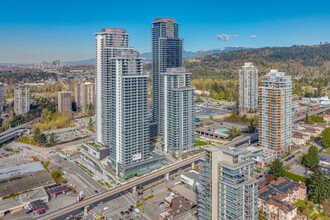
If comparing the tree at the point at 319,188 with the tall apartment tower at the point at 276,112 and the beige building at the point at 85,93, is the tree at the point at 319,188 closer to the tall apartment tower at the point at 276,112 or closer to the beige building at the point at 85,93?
the tall apartment tower at the point at 276,112

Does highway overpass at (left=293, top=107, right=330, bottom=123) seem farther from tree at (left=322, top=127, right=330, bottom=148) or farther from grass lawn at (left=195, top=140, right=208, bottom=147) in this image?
grass lawn at (left=195, top=140, right=208, bottom=147)

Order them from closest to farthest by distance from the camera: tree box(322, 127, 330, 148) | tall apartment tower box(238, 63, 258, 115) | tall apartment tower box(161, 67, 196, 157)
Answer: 1. tall apartment tower box(161, 67, 196, 157)
2. tree box(322, 127, 330, 148)
3. tall apartment tower box(238, 63, 258, 115)

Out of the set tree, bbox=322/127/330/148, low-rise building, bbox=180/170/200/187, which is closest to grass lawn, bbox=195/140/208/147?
low-rise building, bbox=180/170/200/187

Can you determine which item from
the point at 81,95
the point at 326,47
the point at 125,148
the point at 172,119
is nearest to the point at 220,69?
the point at 326,47

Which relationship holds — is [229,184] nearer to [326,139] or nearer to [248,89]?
[326,139]

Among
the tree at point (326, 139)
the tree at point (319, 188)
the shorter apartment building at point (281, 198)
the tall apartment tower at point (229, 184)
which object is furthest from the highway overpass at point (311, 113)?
the tall apartment tower at point (229, 184)

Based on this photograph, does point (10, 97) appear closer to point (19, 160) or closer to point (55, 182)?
point (19, 160)
